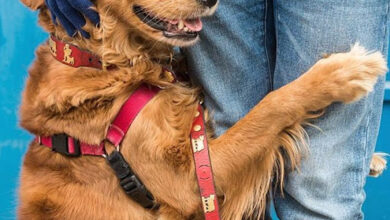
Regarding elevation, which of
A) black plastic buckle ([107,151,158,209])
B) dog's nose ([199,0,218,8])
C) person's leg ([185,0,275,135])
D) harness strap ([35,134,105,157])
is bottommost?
black plastic buckle ([107,151,158,209])

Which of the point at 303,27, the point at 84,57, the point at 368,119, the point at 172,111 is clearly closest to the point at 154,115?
the point at 172,111

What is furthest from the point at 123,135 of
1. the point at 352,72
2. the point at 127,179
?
the point at 352,72

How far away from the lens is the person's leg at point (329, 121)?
5.80 ft

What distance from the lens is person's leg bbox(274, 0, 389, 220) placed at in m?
1.77

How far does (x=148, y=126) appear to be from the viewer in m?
2.00

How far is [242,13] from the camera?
6.64 ft

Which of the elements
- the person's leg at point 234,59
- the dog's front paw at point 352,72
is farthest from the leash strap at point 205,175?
the dog's front paw at point 352,72

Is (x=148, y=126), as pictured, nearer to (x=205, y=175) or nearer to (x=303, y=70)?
(x=205, y=175)

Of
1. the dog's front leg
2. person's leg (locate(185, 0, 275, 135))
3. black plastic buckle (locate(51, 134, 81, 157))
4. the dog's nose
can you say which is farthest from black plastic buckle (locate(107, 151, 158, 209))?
the dog's nose

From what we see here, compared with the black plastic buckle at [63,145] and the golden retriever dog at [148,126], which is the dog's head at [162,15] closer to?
the golden retriever dog at [148,126]

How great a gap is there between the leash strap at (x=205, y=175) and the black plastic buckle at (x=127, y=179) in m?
0.21

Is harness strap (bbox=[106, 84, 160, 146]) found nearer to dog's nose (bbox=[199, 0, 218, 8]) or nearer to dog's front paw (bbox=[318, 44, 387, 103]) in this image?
dog's nose (bbox=[199, 0, 218, 8])

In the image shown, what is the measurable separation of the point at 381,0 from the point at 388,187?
1.98 meters

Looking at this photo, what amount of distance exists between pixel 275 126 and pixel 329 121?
0.66 ft
